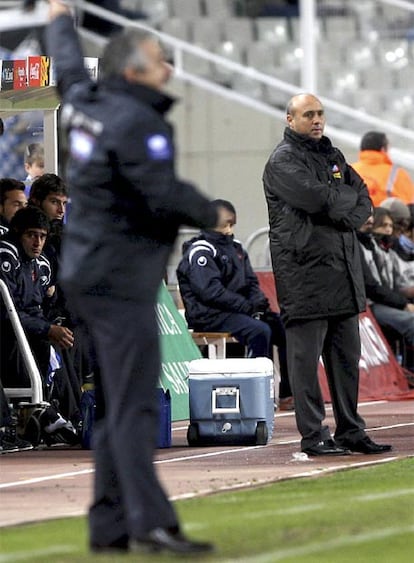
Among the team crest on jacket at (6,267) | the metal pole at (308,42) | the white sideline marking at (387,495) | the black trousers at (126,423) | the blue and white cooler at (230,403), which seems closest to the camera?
the black trousers at (126,423)

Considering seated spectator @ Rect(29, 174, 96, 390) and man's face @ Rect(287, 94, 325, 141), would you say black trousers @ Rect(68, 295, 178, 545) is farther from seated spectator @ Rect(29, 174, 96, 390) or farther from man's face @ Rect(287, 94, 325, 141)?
seated spectator @ Rect(29, 174, 96, 390)

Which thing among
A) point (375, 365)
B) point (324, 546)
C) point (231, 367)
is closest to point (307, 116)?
point (231, 367)

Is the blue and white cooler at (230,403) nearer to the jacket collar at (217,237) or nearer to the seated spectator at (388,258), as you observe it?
the jacket collar at (217,237)

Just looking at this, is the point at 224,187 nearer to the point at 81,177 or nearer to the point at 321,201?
the point at 321,201

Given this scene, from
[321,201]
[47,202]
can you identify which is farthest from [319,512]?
[47,202]

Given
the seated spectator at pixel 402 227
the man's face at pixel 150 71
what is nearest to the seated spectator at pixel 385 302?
the seated spectator at pixel 402 227

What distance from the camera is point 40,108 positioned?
13.2 m

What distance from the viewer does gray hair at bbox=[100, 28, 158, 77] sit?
652 centimetres

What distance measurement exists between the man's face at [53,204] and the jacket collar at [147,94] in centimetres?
604

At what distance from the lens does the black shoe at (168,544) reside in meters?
6.13

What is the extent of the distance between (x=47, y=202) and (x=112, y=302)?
20.4ft

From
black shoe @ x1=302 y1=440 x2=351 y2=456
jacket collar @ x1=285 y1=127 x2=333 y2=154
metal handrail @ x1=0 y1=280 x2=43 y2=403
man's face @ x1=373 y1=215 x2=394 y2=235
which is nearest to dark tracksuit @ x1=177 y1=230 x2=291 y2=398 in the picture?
man's face @ x1=373 y1=215 x2=394 y2=235

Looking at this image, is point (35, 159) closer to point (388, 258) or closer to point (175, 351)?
point (175, 351)

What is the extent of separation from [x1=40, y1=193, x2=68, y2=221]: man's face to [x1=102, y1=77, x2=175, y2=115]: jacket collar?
19.8 ft
